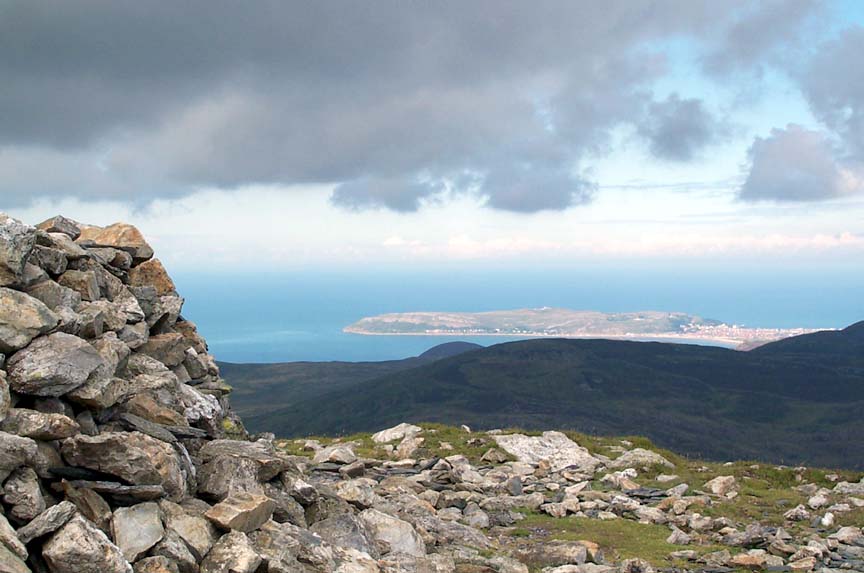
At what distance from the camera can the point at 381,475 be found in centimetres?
3000

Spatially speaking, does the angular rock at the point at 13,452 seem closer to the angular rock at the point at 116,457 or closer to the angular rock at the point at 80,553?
the angular rock at the point at 116,457

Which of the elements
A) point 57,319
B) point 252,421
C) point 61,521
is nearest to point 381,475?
point 57,319

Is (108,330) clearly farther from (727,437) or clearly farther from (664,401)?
(664,401)

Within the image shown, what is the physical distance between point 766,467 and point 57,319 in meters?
34.6

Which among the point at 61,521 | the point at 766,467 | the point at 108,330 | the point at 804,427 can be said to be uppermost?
the point at 108,330

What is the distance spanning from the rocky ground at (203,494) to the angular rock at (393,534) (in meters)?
0.07

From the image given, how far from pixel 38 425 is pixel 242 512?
4.20 metres

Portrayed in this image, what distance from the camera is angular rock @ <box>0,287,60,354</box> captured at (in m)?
14.5

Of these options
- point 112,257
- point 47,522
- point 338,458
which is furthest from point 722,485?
point 47,522

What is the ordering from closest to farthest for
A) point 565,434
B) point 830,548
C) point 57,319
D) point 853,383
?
point 57,319, point 830,548, point 565,434, point 853,383

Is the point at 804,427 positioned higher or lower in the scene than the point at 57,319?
lower

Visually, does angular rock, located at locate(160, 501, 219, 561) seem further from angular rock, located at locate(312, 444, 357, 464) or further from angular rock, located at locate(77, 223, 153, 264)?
angular rock, located at locate(312, 444, 357, 464)

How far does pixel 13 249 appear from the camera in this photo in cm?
1584

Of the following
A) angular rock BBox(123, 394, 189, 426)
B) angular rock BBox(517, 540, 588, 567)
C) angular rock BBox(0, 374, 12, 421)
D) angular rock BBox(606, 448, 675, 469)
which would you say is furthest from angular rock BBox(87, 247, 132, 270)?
angular rock BBox(606, 448, 675, 469)
